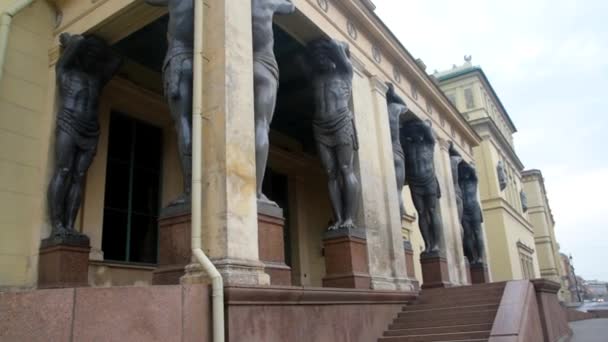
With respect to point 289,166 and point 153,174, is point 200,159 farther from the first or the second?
point 289,166

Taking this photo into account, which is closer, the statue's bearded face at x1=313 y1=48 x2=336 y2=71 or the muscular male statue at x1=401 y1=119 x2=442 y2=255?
the statue's bearded face at x1=313 y1=48 x2=336 y2=71

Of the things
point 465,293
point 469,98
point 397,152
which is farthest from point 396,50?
point 469,98

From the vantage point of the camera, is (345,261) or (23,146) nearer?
(23,146)

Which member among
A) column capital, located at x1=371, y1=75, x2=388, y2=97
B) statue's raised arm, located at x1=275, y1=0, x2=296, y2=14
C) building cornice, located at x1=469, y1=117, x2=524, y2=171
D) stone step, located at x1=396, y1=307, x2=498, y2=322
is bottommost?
stone step, located at x1=396, y1=307, x2=498, y2=322

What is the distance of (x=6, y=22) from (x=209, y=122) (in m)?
4.28

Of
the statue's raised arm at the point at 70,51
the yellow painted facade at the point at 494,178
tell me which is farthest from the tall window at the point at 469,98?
the statue's raised arm at the point at 70,51

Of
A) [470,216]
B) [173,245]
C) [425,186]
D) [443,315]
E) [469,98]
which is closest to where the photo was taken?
[173,245]

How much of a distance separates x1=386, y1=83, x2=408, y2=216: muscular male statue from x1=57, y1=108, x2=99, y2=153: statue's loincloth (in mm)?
6384

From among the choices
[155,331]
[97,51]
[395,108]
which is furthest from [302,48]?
[155,331]

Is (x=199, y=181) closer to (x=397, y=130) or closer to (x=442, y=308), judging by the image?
(x=442, y=308)

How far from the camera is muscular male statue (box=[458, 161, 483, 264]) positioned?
17.1 metres

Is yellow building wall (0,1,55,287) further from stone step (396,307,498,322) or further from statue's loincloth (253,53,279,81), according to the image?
stone step (396,307,498,322)

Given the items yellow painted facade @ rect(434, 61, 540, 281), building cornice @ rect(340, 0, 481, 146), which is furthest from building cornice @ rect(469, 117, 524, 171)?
building cornice @ rect(340, 0, 481, 146)

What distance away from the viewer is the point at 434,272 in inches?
511
